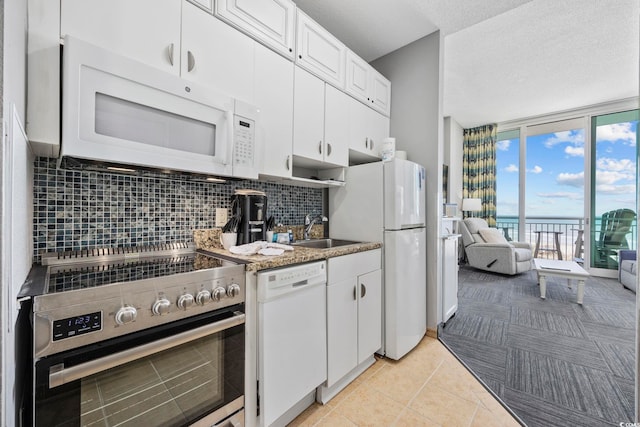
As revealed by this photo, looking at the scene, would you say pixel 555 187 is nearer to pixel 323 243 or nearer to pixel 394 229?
pixel 394 229

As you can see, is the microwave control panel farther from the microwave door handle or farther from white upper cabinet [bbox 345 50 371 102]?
white upper cabinet [bbox 345 50 371 102]

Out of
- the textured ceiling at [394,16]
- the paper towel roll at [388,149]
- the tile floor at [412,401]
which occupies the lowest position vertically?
the tile floor at [412,401]

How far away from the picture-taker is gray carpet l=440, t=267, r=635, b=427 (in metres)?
1.54

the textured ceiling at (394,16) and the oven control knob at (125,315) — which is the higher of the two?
the textured ceiling at (394,16)

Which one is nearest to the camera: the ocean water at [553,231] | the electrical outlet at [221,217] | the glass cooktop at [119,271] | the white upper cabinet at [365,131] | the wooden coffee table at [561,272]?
the glass cooktop at [119,271]

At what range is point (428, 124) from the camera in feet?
7.94

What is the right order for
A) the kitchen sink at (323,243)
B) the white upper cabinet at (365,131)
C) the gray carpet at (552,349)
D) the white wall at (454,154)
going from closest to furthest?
the gray carpet at (552,349), the kitchen sink at (323,243), the white upper cabinet at (365,131), the white wall at (454,154)

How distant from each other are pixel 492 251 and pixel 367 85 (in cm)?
375

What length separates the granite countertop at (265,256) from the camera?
124 cm

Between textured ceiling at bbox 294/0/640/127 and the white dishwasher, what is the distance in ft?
6.86

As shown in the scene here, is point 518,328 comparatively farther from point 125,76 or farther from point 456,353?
point 125,76

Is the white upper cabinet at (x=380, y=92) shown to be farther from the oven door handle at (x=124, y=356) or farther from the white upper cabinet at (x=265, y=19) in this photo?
the oven door handle at (x=124, y=356)

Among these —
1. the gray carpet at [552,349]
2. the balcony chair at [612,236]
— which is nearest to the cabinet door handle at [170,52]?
the gray carpet at [552,349]

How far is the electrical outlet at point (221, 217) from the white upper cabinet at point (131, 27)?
812 mm
